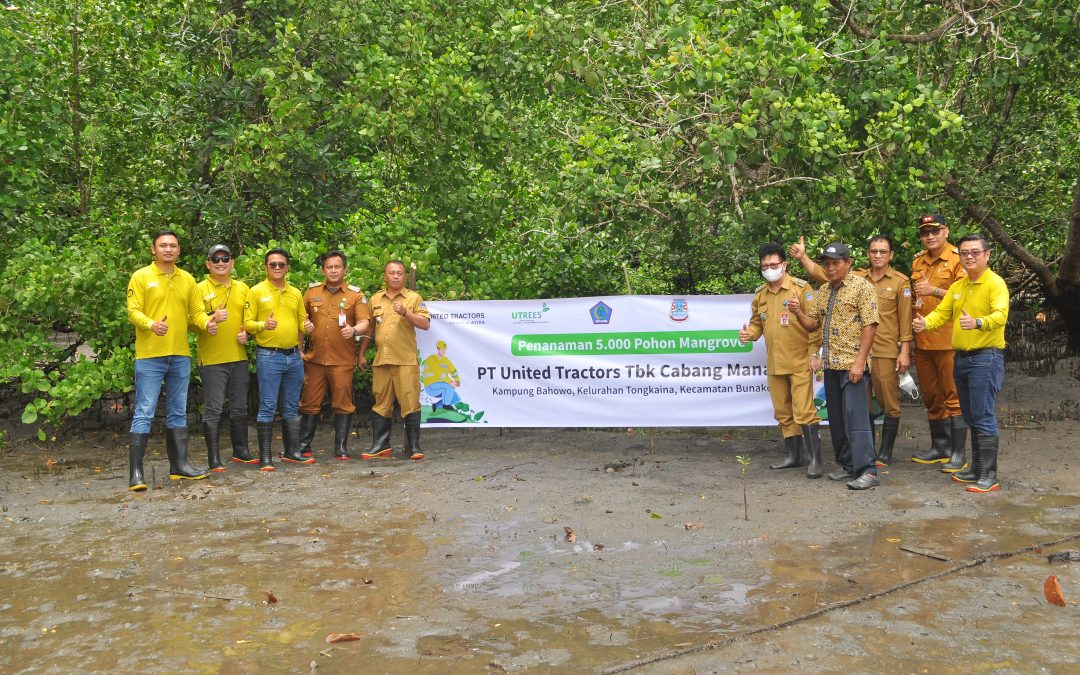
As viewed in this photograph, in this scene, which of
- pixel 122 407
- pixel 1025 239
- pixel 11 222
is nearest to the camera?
pixel 11 222

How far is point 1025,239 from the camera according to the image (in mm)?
14289

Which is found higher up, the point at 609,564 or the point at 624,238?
the point at 624,238

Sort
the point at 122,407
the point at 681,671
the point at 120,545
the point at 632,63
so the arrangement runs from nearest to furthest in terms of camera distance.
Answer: the point at 681,671
the point at 120,545
the point at 632,63
the point at 122,407

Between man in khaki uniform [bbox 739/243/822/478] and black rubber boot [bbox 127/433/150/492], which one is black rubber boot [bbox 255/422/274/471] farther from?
man in khaki uniform [bbox 739/243/822/478]

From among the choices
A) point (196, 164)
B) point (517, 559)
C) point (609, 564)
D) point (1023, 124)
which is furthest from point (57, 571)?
point (1023, 124)

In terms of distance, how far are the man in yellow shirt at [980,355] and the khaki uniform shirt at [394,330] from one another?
15.8ft

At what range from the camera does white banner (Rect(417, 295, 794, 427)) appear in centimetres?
918

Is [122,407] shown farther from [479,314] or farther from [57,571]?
[57,571]

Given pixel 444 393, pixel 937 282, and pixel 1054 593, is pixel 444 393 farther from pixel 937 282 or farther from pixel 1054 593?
pixel 1054 593

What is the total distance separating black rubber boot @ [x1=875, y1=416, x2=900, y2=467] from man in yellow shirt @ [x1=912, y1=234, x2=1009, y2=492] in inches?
39.2

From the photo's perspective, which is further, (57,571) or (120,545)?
(120,545)

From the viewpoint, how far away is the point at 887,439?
343 inches

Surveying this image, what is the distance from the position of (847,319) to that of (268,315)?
5.09 m

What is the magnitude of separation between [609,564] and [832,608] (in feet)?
4.58
